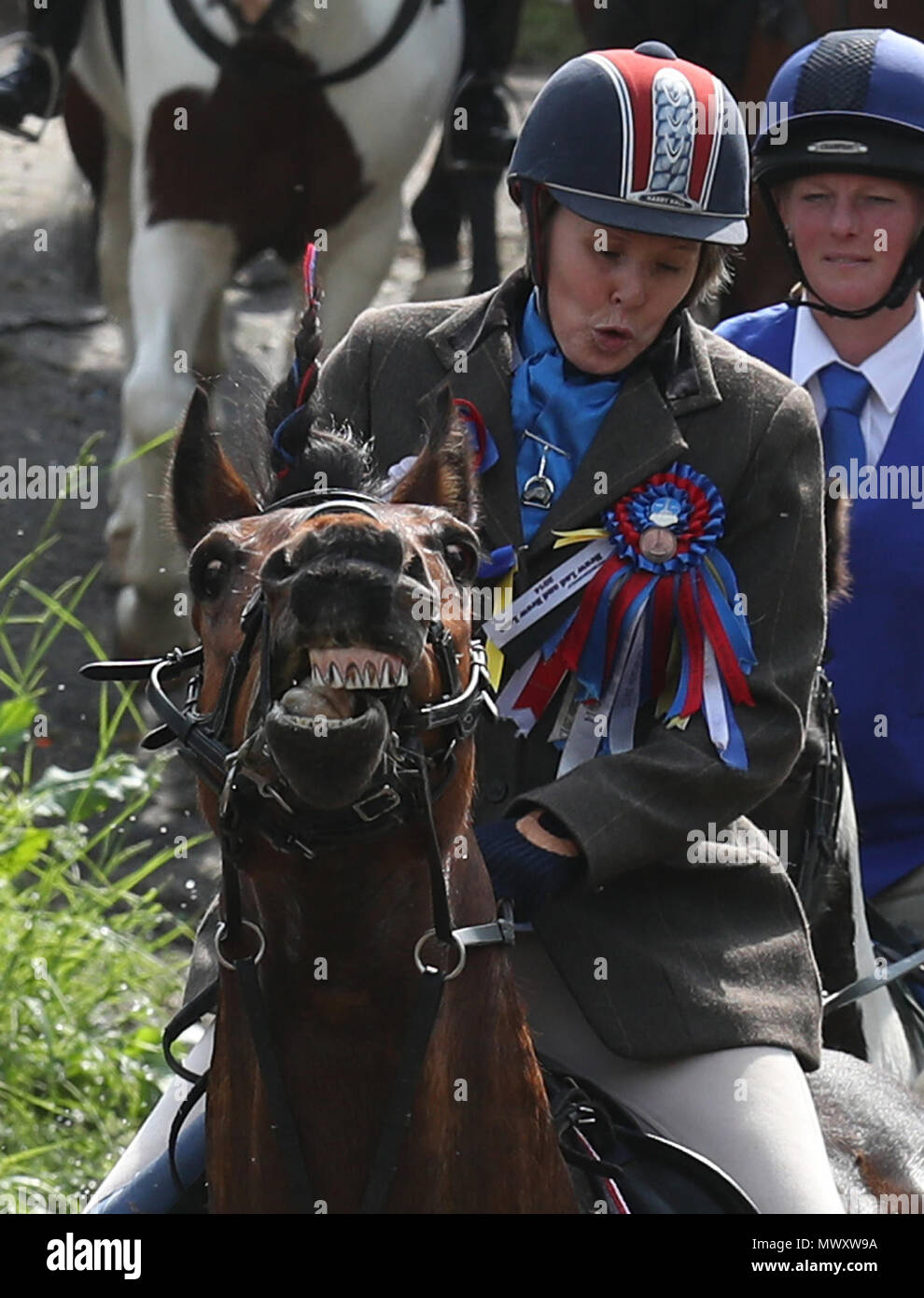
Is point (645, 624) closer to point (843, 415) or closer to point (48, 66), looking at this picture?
point (843, 415)

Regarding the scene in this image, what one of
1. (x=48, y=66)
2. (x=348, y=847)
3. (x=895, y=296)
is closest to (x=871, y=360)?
(x=895, y=296)

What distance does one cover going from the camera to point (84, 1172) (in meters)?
4.96

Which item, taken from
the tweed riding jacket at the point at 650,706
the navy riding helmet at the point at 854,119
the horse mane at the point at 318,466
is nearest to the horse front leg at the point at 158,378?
the navy riding helmet at the point at 854,119

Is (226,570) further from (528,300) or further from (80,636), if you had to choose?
(80,636)

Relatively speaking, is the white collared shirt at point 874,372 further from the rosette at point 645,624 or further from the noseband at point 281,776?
the noseband at point 281,776

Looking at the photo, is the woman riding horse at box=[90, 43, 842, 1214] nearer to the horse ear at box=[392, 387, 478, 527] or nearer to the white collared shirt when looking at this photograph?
the horse ear at box=[392, 387, 478, 527]

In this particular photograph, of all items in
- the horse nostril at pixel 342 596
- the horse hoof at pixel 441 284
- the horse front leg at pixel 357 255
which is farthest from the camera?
the horse hoof at pixel 441 284

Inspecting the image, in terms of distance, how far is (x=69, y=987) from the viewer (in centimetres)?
543

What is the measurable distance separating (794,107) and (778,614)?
1.74 metres

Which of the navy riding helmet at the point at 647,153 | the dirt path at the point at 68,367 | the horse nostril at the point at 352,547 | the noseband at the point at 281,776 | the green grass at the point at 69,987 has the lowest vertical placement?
the dirt path at the point at 68,367

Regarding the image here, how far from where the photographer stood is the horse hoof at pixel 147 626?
756 cm

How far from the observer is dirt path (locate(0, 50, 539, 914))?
7.29 metres

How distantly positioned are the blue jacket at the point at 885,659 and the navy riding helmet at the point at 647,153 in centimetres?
125
